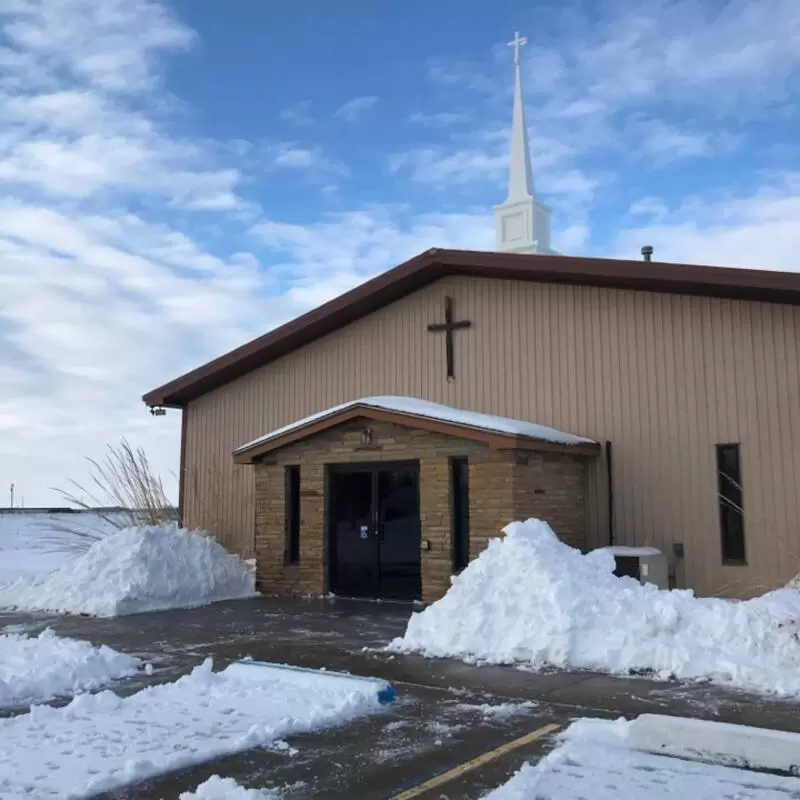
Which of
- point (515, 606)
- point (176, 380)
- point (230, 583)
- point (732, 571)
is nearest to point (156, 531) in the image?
point (230, 583)

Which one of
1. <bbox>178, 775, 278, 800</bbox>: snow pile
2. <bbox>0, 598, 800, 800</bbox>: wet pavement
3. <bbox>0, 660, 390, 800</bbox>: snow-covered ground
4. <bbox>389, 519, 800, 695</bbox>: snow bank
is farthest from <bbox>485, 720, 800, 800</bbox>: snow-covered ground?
<bbox>389, 519, 800, 695</bbox>: snow bank

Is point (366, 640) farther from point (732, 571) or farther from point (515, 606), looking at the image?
point (732, 571)

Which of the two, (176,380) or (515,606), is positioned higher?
(176,380)

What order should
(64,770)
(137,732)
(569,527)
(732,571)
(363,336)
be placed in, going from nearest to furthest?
1. (64,770)
2. (137,732)
3. (732,571)
4. (569,527)
5. (363,336)

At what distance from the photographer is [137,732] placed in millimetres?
6395

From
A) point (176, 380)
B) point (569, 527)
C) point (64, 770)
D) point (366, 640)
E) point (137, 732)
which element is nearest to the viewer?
point (64, 770)

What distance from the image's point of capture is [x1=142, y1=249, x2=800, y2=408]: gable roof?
12.3 metres

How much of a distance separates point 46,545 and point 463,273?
13.0 meters

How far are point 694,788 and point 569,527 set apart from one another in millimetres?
8661

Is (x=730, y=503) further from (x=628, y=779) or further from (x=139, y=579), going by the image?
(x=139, y=579)

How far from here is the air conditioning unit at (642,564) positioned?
41.5ft

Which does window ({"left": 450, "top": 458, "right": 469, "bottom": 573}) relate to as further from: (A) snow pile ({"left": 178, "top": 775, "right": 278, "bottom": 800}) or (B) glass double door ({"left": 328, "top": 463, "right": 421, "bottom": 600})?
(A) snow pile ({"left": 178, "top": 775, "right": 278, "bottom": 800})

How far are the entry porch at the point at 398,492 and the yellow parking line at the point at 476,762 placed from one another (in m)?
6.32

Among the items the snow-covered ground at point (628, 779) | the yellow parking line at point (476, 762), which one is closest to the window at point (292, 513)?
the yellow parking line at point (476, 762)
